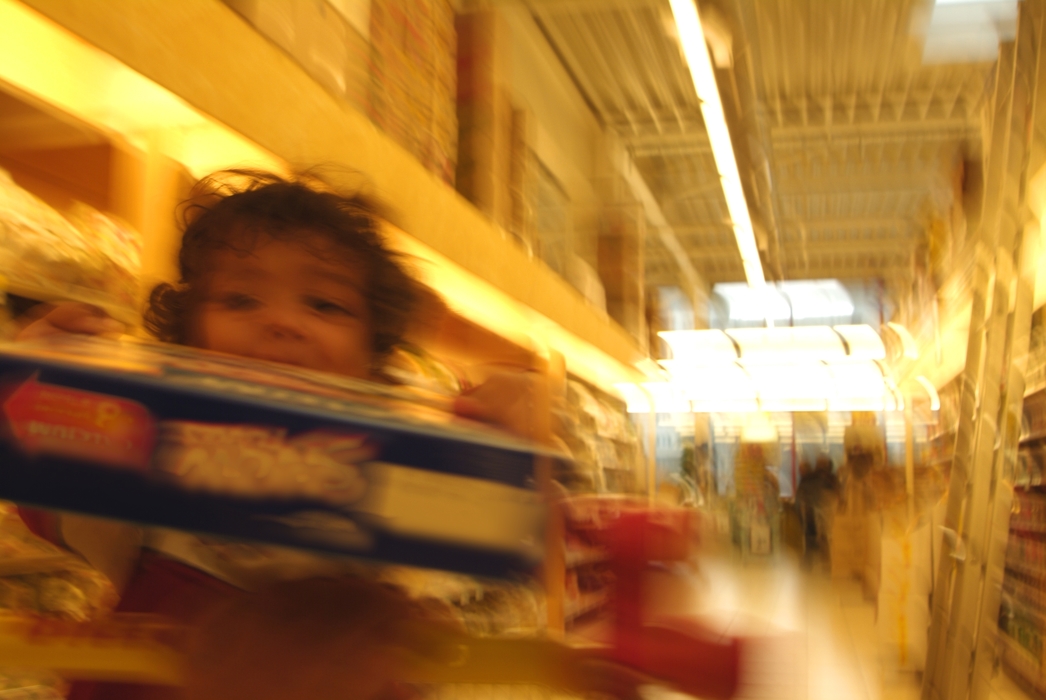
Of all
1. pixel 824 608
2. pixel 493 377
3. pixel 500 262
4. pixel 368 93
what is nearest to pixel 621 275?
pixel 500 262

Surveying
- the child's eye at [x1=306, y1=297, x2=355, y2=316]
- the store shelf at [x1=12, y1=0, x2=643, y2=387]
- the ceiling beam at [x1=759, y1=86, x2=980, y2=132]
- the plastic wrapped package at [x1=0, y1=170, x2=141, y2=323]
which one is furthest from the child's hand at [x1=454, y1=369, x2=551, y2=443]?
the ceiling beam at [x1=759, y1=86, x2=980, y2=132]

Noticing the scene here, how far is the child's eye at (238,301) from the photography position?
2.28ft

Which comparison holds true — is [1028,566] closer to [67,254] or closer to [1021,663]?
[1021,663]

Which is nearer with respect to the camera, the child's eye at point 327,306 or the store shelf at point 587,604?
the store shelf at point 587,604

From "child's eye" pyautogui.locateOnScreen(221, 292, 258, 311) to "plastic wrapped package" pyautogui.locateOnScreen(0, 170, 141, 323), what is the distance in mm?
568

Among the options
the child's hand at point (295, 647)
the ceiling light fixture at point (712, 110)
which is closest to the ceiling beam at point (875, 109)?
the ceiling light fixture at point (712, 110)

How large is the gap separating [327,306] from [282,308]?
0.17 ft

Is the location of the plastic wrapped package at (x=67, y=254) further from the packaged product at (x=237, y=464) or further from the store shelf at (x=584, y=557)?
the store shelf at (x=584, y=557)

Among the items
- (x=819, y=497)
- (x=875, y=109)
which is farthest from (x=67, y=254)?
(x=819, y=497)

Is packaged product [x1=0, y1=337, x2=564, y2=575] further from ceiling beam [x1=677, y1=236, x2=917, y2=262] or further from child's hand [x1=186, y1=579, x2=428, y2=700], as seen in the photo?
ceiling beam [x1=677, y1=236, x2=917, y2=262]

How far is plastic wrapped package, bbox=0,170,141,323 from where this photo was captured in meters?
1.11

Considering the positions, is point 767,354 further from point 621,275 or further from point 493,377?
point 493,377

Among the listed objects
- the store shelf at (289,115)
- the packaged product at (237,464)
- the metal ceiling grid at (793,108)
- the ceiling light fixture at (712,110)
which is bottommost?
the packaged product at (237,464)

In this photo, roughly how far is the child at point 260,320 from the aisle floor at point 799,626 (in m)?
0.16
